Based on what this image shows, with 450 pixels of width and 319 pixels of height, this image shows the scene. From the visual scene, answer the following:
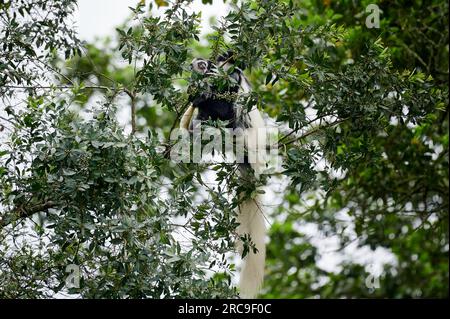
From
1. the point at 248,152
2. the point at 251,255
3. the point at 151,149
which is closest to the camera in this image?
the point at 151,149

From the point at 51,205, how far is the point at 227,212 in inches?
28.7

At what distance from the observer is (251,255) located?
15.1ft

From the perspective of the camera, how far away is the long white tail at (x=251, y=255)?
4.51 m

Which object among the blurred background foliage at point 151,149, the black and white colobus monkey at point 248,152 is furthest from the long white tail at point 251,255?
the blurred background foliage at point 151,149

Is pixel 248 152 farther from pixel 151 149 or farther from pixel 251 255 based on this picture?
pixel 151 149

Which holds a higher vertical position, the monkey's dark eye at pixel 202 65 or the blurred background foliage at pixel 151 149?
the monkey's dark eye at pixel 202 65

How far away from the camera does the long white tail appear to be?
4508mm

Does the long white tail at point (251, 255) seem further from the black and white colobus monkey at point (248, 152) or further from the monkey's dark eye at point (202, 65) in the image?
the monkey's dark eye at point (202, 65)

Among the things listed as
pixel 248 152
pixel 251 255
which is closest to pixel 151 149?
pixel 248 152

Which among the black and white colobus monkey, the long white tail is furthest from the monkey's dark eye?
the long white tail

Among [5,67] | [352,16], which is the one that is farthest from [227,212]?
[352,16]

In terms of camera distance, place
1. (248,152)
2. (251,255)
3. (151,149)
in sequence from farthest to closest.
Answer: (251,255) → (248,152) → (151,149)

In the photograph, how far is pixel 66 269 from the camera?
10.5 feet
